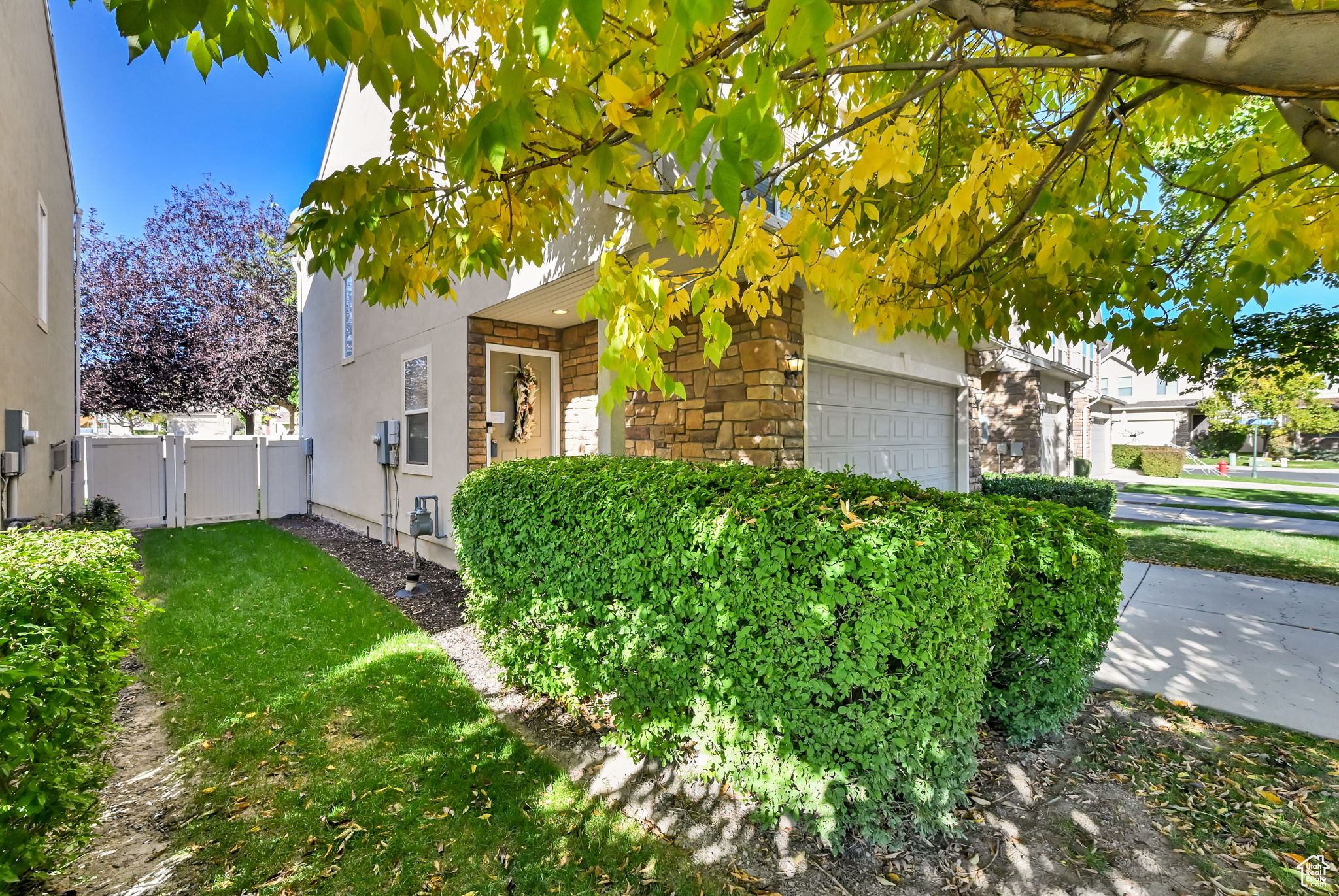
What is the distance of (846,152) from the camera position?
4.00 metres

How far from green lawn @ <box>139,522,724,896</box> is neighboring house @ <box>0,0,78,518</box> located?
2.36m

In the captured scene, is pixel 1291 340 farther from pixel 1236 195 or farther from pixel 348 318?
pixel 348 318

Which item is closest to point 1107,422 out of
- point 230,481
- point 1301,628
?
point 1301,628

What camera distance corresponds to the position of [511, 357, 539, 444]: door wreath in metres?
7.30

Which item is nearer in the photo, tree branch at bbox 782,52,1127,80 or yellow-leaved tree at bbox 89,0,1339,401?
yellow-leaved tree at bbox 89,0,1339,401

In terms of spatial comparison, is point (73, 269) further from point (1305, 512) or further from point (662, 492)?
point (1305, 512)

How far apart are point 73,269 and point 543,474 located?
367 inches

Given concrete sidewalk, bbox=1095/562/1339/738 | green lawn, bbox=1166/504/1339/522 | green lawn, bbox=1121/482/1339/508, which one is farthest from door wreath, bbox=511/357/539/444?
green lawn, bbox=1121/482/1339/508

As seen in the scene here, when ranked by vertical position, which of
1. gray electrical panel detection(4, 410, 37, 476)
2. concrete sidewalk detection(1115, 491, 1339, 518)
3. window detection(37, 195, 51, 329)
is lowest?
concrete sidewalk detection(1115, 491, 1339, 518)

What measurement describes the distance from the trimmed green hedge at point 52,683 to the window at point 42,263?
481 centimetres

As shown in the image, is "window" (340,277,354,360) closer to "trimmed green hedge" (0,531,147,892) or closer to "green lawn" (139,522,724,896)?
"green lawn" (139,522,724,896)

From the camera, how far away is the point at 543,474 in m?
3.82

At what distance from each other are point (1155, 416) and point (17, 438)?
38822 mm

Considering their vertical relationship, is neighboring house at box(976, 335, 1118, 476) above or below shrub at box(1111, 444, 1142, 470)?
above
